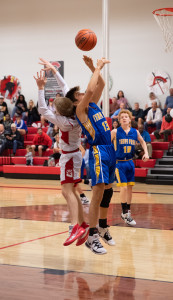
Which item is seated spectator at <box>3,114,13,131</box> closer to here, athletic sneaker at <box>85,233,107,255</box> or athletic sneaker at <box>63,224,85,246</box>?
athletic sneaker at <box>63,224,85,246</box>

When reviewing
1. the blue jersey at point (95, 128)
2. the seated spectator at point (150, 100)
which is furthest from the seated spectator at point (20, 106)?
the blue jersey at point (95, 128)

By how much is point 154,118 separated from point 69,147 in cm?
1147

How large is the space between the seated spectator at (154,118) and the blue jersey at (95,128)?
11.4m

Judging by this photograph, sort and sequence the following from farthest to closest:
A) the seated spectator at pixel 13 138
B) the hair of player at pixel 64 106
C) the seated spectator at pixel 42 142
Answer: the seated spectator at pixel 13 138 < the seated spectator at pixel 42 142 < the hair of player at pixel 64 106

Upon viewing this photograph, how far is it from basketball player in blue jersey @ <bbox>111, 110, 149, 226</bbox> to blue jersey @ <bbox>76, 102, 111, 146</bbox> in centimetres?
237

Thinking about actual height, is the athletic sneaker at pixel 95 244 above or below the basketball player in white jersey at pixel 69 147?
below

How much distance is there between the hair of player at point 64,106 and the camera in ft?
16.3

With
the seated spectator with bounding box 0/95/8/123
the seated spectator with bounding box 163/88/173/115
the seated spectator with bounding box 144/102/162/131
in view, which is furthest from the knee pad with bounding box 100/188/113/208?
the seated spectator with bounding box 0/95/8/123

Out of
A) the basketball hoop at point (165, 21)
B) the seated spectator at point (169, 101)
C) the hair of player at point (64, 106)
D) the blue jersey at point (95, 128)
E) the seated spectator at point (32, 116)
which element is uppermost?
the basketball hoop at point (165, 21)

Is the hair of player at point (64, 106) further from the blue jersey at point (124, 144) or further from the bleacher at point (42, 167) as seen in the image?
the bleacher at point (42, 167)

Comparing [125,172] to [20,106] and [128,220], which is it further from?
[20,106]

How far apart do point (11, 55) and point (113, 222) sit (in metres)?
15.5

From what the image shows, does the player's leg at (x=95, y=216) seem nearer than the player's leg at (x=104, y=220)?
Yes

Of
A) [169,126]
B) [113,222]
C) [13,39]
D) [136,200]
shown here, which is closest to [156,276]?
[113,222]
